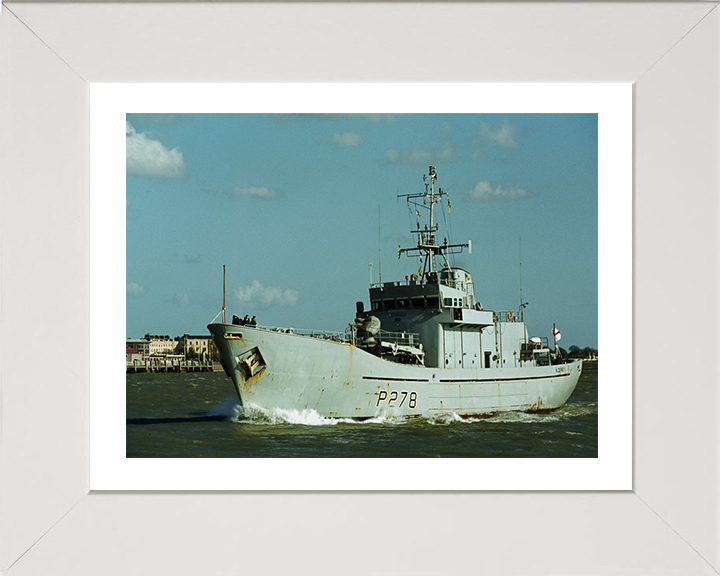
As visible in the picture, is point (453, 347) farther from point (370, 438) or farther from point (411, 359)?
point (370, 438)

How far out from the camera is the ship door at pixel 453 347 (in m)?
11.6

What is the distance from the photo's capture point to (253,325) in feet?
32.6

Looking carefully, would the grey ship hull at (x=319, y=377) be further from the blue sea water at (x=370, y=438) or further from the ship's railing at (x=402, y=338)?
the ship's railing at (x=402, y=338)

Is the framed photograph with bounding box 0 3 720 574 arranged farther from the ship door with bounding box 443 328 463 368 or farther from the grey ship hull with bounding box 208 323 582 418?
the ship door with bounding box 443 328 463 368

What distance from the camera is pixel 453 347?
460 inches
